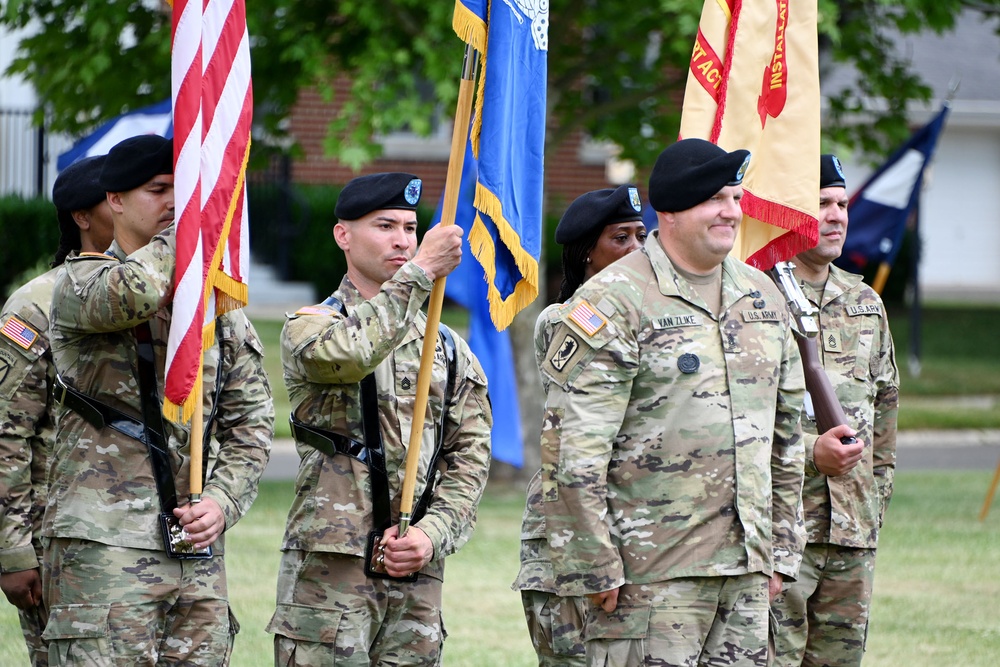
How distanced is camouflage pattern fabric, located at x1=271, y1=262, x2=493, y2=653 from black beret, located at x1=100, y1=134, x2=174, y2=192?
0.72m

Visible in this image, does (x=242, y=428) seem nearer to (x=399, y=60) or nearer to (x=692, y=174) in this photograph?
(x=692, y=174)

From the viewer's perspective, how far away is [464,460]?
17.5ft

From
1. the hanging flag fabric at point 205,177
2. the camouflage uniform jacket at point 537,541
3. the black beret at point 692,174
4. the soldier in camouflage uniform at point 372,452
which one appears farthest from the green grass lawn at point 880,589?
the black beret at point 692,174

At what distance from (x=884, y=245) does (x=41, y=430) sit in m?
6.87

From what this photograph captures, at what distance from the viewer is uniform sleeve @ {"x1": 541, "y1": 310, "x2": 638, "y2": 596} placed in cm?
450

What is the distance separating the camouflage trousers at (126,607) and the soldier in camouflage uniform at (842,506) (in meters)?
2.46

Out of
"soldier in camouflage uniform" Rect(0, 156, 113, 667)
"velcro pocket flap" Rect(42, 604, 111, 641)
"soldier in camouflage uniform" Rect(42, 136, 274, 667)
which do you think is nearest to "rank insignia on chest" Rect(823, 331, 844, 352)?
"soldier in camouflage uniform" Rect(42, 136, 274, 667)

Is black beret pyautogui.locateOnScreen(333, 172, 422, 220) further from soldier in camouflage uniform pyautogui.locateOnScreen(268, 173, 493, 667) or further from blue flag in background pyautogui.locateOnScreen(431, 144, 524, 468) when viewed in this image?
blue flag in background pyautogui.locateOnScreen(431, 144, 524, 468)

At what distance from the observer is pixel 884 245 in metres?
→ 10.5

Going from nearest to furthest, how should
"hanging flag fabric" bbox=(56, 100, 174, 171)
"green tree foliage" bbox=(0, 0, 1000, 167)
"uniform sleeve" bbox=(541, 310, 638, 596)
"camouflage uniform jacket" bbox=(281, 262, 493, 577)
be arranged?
"uniform sleeve" bbox=(541, 310, 638, 596), "camouflage uniform jacket" bbox=(281, 262, 493, 577), "hanging flag fabric" bbox=(56, 100, 174, 171), "green tree foliage" bbox=(0, 0, 1000, 167)

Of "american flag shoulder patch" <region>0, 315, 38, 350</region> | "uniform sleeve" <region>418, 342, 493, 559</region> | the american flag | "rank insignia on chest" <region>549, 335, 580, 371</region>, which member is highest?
the american flag

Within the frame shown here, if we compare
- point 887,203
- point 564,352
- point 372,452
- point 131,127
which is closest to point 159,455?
point 372,452

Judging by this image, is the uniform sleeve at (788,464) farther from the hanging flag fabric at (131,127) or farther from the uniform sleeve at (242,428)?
the hanging flag fabric at (131,127)

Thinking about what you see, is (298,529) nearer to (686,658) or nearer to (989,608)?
(686,658)
